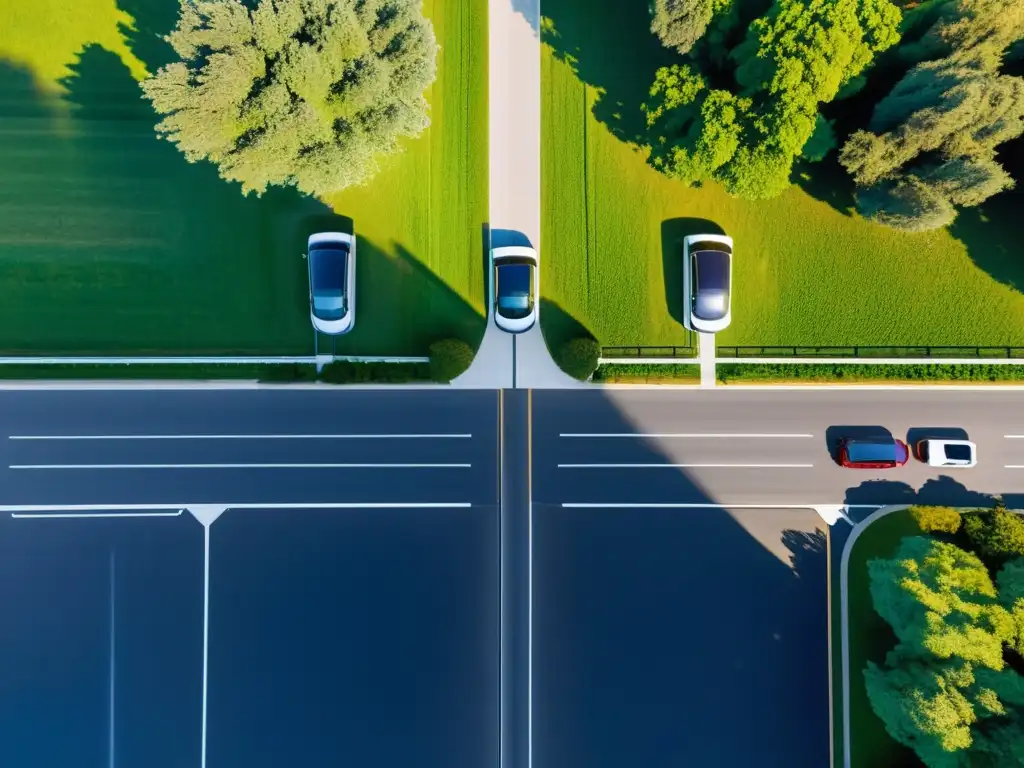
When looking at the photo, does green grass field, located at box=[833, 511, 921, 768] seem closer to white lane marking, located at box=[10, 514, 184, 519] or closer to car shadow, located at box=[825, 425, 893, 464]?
car shadow, located at box=[825, 425, 893, 464]

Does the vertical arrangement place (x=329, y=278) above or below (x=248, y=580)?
above

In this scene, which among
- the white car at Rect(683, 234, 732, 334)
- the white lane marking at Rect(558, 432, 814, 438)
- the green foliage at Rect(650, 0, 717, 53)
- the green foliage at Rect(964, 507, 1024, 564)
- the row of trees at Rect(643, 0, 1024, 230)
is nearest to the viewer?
the row of trees at Rect(643, 0, 1024, 230)

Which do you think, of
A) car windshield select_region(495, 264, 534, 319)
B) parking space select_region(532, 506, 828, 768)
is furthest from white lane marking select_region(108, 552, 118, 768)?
car windshield select_region(495, 264, 534, 319)

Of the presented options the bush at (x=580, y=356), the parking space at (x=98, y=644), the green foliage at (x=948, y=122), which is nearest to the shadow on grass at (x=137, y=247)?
the bush at (x=580, y=356)

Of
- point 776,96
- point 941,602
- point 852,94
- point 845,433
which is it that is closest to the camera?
point 941,602

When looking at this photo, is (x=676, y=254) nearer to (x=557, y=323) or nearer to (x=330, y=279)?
(x=557, y=323)

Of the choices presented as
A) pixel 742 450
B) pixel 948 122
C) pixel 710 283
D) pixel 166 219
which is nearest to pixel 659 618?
pixel 742 450

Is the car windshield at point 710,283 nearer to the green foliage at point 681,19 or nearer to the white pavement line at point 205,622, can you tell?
the green foliage at point 681,19
